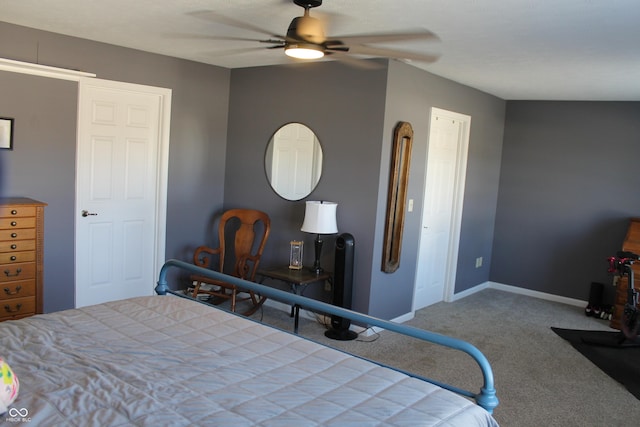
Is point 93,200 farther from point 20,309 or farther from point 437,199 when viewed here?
point 437,199

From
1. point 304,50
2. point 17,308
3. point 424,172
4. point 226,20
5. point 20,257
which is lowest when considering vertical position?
point 17,308

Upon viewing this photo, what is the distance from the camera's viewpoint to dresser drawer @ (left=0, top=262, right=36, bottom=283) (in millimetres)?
3568

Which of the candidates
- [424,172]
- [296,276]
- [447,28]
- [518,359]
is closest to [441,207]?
[424,172]

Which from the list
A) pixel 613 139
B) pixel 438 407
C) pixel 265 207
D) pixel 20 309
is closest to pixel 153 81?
pixel 265 207

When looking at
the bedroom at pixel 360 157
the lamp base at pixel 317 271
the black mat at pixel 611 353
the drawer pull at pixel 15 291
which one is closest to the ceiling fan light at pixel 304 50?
the bedroom at pixel 360 157

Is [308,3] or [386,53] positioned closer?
[308,3]

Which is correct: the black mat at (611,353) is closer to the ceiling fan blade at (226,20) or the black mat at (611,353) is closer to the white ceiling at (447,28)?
the white ceiling at (447,28)

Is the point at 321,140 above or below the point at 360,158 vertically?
above

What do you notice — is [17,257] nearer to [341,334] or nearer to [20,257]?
[20,257]

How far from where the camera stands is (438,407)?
1686 mm

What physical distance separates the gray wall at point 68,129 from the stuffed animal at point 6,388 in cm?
279

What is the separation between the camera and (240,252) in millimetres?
4895

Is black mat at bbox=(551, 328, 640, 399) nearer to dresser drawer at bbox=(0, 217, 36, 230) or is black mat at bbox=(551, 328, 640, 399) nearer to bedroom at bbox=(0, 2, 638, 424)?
bedroom at bbox=(0, 2, 638, 424)

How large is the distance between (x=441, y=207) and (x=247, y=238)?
2.01 meters
